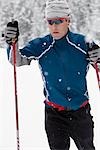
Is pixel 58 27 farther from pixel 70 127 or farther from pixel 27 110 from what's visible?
pixel 27 110

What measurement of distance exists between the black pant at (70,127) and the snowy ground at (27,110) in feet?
8.91

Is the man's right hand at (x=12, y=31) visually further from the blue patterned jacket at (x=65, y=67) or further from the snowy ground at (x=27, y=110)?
the snowy ground at (x=27, y=110)

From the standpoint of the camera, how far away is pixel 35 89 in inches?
524

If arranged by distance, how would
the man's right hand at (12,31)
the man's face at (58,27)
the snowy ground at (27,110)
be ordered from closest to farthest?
the man's face at (58,27) < the man's right hand at (12,31) < the snowy ground at (27,110)

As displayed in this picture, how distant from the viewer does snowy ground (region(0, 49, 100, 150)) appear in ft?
26.3

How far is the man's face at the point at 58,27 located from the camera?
179 inches

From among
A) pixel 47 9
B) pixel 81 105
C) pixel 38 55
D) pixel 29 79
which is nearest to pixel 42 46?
pixel 38 55

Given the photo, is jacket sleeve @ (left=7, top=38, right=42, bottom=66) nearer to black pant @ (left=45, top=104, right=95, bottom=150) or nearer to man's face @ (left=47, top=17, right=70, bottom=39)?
man's face @ (left=47, top=17, right=70, bottom=39)

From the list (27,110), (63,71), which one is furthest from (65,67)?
(27,110)

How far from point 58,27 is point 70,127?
3.36 ft

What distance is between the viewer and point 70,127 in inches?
188

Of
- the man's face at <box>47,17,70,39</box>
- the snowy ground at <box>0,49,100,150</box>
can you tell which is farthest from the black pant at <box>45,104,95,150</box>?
the snowy ground at <box>0,49,100,150</box>

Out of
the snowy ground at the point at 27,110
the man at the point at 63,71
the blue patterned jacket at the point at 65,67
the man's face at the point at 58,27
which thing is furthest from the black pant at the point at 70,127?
the snowy ground at the point at 27,110

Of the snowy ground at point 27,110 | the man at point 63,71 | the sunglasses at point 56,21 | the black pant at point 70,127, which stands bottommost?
the snowy ground at point 27,110
